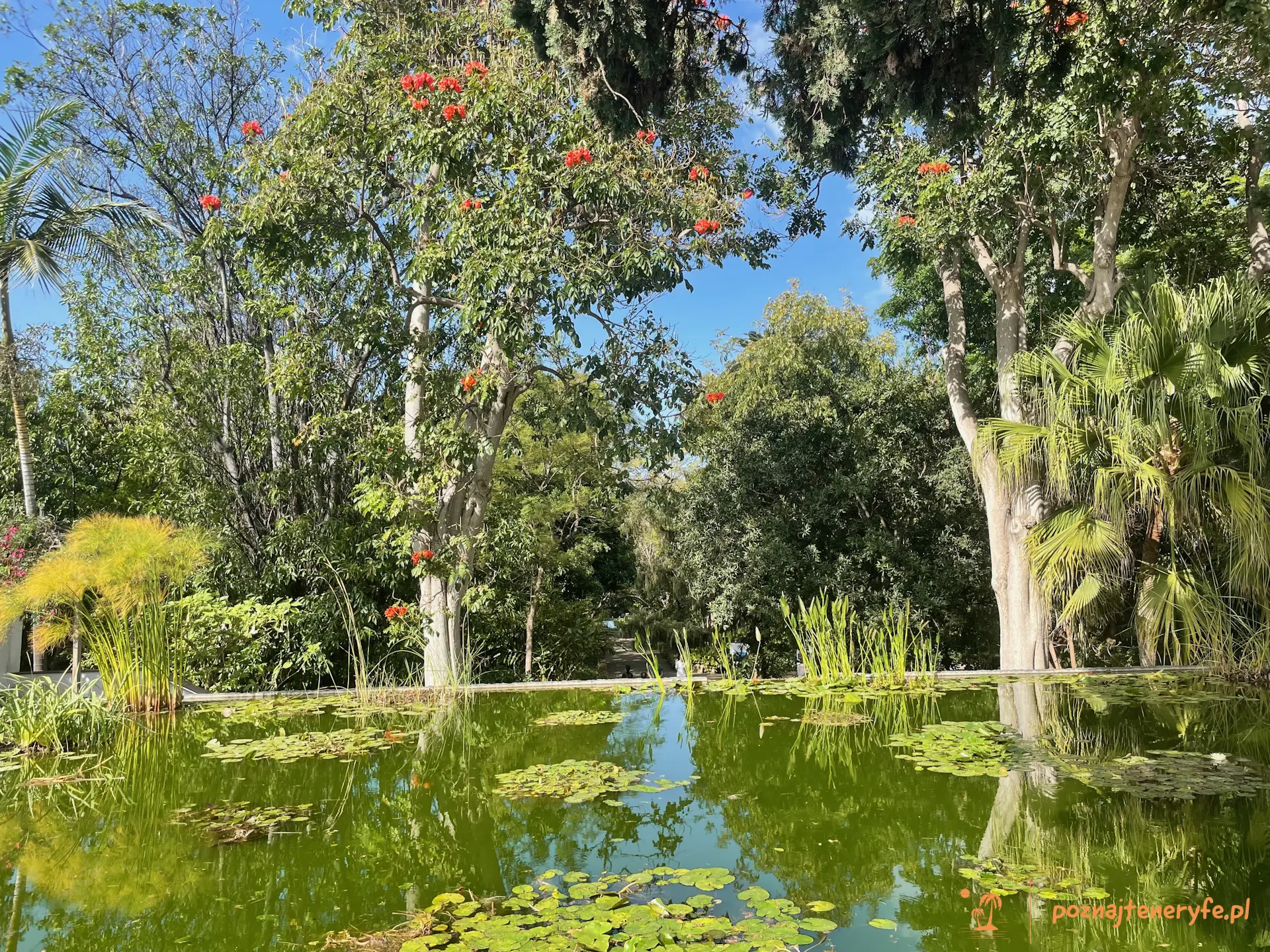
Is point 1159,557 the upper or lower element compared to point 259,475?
lower

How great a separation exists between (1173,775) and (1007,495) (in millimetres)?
4306

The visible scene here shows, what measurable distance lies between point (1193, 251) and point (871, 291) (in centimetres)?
365

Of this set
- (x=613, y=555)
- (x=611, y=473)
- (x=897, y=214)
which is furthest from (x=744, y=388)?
(x=613, y=555)

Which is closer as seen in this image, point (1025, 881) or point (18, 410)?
point (1025, 881)

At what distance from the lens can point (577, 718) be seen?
439cm

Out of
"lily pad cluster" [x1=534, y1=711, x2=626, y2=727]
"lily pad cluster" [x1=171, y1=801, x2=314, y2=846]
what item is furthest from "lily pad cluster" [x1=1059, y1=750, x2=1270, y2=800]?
"lily pad cluster" [x1=171, y1=801, x2=314, y2=846]

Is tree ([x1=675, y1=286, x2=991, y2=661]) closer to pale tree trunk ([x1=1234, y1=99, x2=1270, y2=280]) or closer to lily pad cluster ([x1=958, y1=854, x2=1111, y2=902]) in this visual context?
pale tree trunk ([x1=1234, y1=99, x2=1270, y2=280])

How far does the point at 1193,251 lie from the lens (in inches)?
295

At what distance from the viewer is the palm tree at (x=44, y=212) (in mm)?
7012

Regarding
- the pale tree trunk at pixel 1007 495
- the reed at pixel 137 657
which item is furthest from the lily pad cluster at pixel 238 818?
the pale tree trunk at pixel 1007 495

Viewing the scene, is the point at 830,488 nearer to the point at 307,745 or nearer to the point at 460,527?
the point at 460,527

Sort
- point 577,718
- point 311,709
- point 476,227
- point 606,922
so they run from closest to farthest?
1. point 606,922
2. point 577,718
3. point 311,709
4. point 476,227

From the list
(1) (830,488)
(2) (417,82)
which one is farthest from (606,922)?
(1) (830,488)

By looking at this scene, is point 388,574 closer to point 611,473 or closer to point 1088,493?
point 611,473
